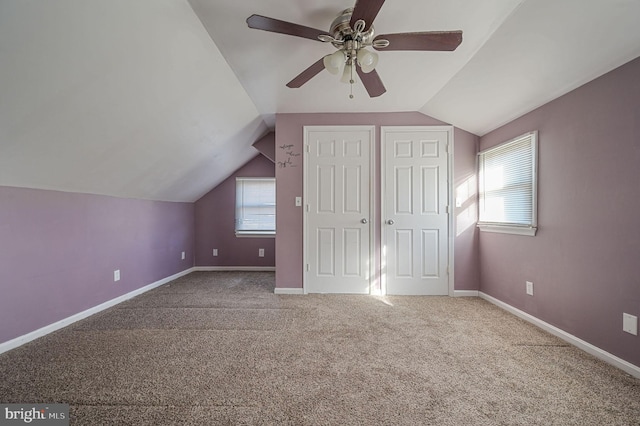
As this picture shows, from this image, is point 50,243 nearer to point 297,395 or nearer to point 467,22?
point 297,395

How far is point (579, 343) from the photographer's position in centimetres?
200

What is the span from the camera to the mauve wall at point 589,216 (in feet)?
5.58

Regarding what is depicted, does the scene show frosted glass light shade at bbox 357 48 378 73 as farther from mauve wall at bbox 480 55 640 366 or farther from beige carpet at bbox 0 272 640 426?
beige carpet at bbox 0 272 640 426

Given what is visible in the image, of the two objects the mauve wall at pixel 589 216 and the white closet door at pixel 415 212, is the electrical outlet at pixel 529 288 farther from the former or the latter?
the white closet door at pixel 415 212

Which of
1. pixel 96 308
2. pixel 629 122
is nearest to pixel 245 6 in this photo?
pixel 629 122

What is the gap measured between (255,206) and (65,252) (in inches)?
103

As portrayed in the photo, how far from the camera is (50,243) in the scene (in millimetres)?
2219

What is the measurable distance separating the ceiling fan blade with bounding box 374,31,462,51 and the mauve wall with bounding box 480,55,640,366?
1.21 meters

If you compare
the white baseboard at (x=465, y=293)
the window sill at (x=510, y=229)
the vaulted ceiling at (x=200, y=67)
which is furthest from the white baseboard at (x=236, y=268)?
the window sill at (x=510, y=229)

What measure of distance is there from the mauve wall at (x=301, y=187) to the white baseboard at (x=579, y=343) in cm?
65

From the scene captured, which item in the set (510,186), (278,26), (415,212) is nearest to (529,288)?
(510,186)

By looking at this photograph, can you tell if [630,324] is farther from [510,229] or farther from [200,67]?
[200,67]

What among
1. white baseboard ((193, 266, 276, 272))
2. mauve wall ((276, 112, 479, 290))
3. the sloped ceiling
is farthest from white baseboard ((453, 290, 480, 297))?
→ the sloped ceiling

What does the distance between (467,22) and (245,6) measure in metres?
1.48
